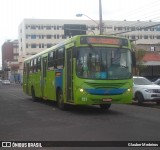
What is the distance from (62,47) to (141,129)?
8.16m

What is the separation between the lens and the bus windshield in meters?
17.7

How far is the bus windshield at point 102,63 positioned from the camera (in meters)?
17.7

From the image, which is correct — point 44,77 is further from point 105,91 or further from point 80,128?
point 80,128

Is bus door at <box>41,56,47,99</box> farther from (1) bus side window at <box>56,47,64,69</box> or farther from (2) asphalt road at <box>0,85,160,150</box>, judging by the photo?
(2) asphalt road at <box>0,85,160,150</box>

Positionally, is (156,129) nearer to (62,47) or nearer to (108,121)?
(108,121)

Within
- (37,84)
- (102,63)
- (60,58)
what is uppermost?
(60,58)

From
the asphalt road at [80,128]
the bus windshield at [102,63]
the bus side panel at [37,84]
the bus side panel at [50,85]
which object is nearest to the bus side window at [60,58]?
the bus side panel at [50,85]

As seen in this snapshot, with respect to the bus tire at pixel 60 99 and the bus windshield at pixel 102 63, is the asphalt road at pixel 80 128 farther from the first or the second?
the bus tire at pixel 60 99

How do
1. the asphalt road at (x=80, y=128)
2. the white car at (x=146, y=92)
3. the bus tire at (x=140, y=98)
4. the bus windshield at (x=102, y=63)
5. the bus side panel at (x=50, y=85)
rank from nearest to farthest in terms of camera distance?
the asphalt road at (x=80, y=128) < the bus windshield at (x=102, y=63) < the bus side panel at (x=50, y=85) < the white car at (x=146, y=92) < the bus tire at (x=140, y=98)

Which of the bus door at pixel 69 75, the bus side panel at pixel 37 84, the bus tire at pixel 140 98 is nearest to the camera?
the bus door at pixel 69 75

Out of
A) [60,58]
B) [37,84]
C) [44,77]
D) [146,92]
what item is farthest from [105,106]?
[37,84]

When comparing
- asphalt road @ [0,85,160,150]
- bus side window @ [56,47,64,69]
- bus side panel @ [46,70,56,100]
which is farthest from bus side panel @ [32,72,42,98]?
asphalt road @ [0,85,160,150]

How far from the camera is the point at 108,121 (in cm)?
1531

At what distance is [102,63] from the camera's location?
1783 centimetres
